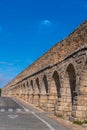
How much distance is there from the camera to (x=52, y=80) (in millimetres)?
25047

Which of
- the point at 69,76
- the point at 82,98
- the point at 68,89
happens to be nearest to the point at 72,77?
the point at 69,76

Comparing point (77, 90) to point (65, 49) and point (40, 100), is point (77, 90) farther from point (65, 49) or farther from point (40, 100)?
point (40, 100)

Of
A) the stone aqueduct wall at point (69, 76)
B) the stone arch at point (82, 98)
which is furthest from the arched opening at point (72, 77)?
the stone arch at point (82, 98)

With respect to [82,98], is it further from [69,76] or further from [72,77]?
[69,76]

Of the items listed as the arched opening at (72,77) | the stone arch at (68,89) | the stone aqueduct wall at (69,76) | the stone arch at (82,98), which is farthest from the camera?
the stone arch at (68,89)

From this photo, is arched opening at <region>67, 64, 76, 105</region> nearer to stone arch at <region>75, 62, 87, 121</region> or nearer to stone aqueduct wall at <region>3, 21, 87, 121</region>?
stone aqueduct wall at <region>3, 21, 87, 121</region>

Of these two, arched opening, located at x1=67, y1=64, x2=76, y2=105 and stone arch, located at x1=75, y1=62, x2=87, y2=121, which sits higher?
arched opening, located at x1=67, y1=64, x2=76, y2=105

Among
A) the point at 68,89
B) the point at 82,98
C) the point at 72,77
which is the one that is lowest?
the point at 82,98

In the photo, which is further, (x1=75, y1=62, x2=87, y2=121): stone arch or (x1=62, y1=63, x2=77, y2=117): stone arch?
(x1=62, y1=63, x2=77, y2=117): stone arch

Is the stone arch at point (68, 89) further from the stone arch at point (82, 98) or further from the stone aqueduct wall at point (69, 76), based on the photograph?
the stone arch at point (82, 98)

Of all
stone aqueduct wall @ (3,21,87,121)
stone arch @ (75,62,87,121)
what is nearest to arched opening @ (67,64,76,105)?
stone aqueduct wall @ (3,21,87,121)

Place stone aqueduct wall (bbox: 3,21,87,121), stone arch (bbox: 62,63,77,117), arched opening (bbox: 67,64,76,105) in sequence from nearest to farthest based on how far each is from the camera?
stone aqueduct wall (bbox: 3,21,87,121) < arched opening (bbox: 67,64,76,105) < stone arch (bbox: 62,63,77,117)

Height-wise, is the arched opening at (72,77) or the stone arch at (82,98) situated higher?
the arched opening at (72,77)

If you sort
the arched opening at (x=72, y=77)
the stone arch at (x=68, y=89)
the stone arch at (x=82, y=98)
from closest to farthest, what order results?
the stone arch at (x=82, y=98) < the arched opening at (x=72, y=77) < the stone arch at (x=68, y=89)
